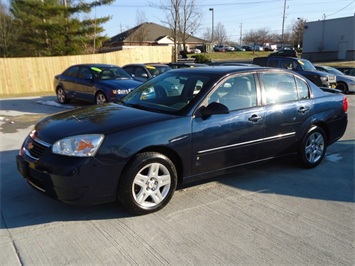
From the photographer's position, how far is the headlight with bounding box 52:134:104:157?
3.31m

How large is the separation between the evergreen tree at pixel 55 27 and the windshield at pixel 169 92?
74.1 ft

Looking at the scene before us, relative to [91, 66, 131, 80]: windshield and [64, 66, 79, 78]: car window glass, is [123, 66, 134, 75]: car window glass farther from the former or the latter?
[64, 66, 79, 78]: car window glass

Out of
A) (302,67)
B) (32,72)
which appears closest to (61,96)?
(32,72)

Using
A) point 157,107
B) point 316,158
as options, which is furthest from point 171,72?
point 316,158

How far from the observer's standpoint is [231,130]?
4.19 metres

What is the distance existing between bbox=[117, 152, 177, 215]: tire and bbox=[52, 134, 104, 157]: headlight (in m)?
0.42

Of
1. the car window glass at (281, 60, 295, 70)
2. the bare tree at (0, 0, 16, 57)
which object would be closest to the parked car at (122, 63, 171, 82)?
the car window glass at (281, 60, 295, 70)

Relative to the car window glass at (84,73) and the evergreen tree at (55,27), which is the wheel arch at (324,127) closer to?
the car window glass at (84,73)

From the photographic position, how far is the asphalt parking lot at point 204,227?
2.92 metres

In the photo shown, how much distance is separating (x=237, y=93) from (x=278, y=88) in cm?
82

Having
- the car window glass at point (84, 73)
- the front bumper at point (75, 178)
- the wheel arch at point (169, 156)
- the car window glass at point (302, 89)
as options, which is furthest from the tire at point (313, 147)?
the car window glass at point (84, 73)

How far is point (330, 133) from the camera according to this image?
18.2 feet

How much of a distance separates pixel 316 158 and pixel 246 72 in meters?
1.96

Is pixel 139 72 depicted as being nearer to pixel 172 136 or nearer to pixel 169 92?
pixel 169 92
